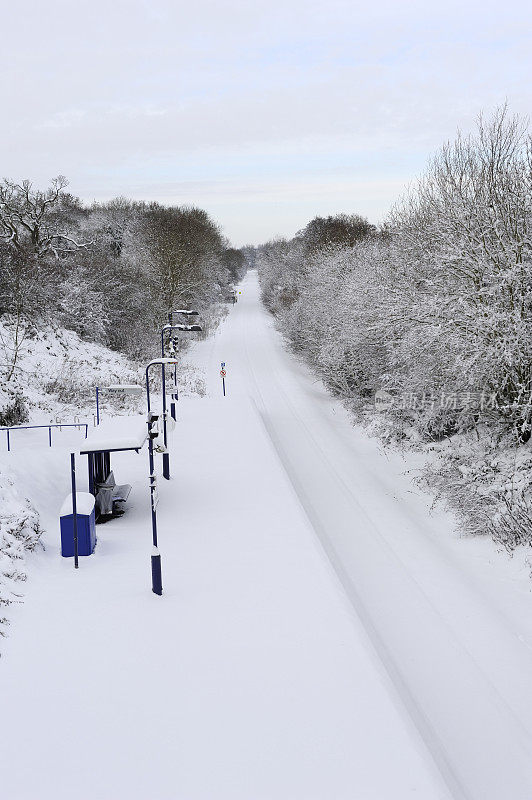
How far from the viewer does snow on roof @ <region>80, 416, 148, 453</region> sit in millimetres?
12367

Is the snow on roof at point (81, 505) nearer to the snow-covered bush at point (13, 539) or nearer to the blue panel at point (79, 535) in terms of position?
the blue panel at point (79, 535)

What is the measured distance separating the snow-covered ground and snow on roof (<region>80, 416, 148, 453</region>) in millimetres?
1783

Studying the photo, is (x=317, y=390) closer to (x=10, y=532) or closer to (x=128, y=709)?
(x=10, y=532)

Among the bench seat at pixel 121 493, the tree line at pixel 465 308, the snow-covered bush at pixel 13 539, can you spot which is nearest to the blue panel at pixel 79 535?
the snow-covered bush at pixel 13 539

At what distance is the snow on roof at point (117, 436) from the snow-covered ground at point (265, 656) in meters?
1.78

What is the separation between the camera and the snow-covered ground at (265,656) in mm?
5949

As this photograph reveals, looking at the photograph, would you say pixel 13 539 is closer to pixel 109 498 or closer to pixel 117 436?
pixel 109 498

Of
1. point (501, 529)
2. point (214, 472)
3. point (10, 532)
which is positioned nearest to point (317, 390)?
point (214, 472)

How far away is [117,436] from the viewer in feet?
41.8

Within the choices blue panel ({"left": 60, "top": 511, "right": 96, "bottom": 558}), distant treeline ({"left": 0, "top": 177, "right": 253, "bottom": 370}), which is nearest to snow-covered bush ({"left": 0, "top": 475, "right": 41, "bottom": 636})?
blue panel ({"left": 60, "top": 511, "right": 96, "bottom": 558})

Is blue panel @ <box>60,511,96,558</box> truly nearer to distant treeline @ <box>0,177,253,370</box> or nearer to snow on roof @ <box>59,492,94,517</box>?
snow on roof @ <box>59,492,94,517</box>

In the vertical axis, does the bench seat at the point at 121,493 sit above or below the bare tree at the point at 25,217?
below

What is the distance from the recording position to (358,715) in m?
6.62

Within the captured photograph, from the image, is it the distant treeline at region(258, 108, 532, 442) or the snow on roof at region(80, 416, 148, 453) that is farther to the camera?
the distant treeline at region(258, 108, 532, 442)
